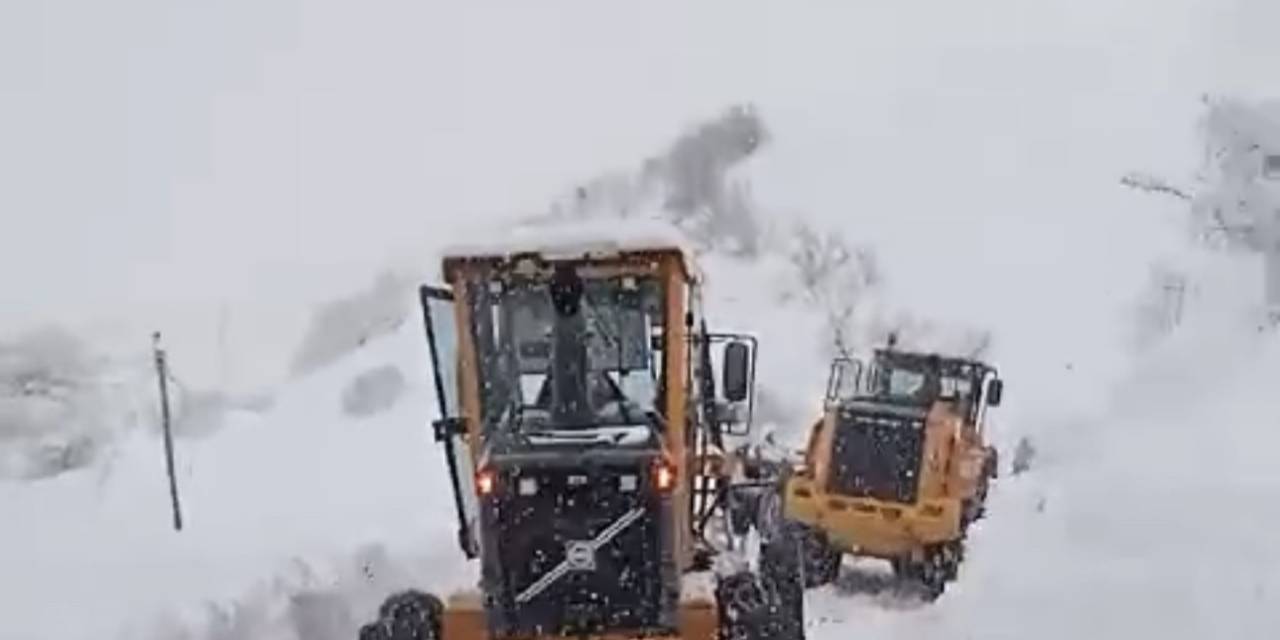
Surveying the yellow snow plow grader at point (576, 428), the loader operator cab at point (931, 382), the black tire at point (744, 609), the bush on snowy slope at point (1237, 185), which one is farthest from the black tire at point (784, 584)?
the bush on snowy slope at point (1237, 185)

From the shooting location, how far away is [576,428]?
991cm

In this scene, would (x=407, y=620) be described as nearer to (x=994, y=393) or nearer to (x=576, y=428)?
(x=576, y=428)

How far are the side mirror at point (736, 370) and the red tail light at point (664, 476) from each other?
698 millimetres

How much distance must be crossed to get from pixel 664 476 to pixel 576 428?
447 millimetres

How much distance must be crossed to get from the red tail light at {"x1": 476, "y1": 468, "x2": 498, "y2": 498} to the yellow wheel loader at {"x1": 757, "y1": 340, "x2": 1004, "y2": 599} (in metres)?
6.39

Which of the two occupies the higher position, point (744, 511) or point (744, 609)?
point (744, 609)

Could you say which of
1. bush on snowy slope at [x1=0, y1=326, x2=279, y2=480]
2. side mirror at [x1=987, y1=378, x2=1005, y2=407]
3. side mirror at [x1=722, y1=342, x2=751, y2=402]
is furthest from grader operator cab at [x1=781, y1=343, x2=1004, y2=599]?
bush on snowy slope at [x1=0, y1=326, x2=279, y2=480]

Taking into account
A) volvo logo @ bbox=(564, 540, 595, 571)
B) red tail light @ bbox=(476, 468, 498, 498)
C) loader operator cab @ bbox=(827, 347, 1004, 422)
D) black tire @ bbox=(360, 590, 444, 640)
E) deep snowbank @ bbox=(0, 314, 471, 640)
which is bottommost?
deep snowbank @ bbox=(0, 314, 471, 640)

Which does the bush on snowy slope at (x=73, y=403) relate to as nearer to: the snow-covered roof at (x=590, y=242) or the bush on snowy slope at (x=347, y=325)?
the bush on snowy slope at (x=347, y=325)

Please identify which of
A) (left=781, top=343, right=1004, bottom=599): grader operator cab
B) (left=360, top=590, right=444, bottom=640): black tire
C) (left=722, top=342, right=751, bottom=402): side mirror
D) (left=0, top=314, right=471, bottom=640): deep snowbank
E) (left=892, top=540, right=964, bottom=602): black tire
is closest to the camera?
(left=722, top=342, right=751, bottom=402): side mirror

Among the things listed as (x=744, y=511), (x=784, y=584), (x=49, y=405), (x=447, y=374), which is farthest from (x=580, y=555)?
(x=49, y=405)

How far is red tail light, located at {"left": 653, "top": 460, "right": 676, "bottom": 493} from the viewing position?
9.76m

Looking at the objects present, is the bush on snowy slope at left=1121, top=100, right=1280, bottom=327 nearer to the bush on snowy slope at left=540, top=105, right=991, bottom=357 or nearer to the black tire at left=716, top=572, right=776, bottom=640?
the bush on snowy slope at left=540, top=105, right=991, bottom=357

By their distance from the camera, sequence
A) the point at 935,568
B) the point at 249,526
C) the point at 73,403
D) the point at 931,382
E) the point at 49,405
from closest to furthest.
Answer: the point at 935,568 < the point at 931,382 < the point at 249,526 < the point at 49,405 < the point at 73,403
